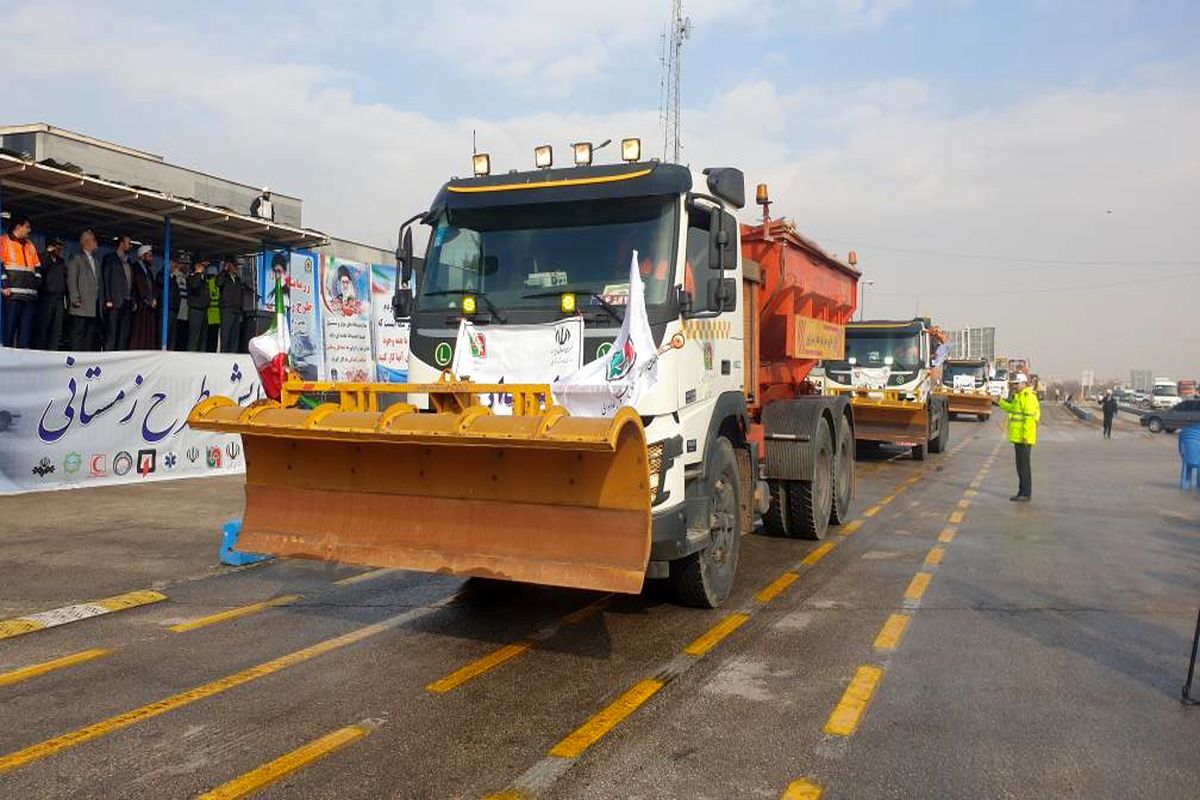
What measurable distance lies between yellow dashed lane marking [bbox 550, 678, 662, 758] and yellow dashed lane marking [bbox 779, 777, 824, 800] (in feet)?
2.94

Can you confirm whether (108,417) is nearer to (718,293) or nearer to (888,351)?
(718,293)

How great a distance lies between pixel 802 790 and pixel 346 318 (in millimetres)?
15728

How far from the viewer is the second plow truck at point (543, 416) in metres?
4.71

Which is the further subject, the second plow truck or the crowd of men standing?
the crowd of men standing

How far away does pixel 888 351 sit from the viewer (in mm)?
17812

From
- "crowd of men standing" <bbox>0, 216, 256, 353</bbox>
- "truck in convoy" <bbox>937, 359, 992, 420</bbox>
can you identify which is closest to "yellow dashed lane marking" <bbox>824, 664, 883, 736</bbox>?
"crowd of men standing" <bbox>0, 216, 256, 353</bbox>

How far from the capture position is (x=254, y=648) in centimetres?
536

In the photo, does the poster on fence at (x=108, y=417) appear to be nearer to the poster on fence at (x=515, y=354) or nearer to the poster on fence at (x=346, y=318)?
the poster on fence at (x=346, y=318)

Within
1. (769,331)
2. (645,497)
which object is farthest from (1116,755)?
(769,331)

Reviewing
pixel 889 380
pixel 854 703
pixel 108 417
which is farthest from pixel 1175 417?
pixel 108 417

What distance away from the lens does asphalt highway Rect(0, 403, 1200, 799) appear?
143 inches

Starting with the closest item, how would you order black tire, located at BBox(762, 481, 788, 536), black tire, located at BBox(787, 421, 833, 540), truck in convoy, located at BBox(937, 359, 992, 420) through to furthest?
black tire, located at BBox(787, 421, 833, 540) < black tire, located at BBox(762, 481, 788, 536) < truck in convoy, located at BBox(937, 359, 992, 420)

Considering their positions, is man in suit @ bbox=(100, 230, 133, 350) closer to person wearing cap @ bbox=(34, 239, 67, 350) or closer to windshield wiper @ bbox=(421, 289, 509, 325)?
person wearing cap @ bbox=(34, 239, 67, 350)

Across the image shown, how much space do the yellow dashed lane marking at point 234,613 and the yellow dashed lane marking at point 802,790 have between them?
13.5ft
